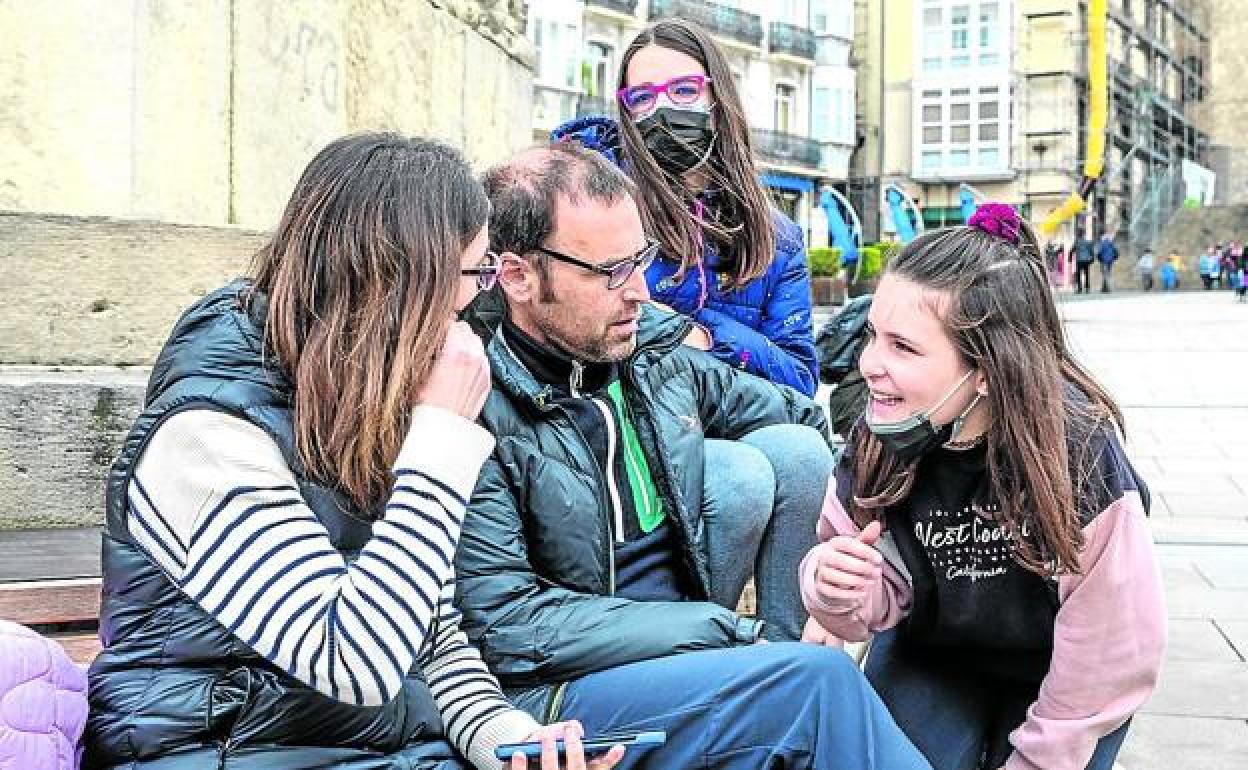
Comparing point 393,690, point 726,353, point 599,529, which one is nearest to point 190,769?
point 393,690

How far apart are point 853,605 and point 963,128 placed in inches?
2056

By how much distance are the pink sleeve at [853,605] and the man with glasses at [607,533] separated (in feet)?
0.72

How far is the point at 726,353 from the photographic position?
12.4ft

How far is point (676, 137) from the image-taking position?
12.8 ft

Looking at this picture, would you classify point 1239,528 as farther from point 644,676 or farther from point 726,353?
point 644,676

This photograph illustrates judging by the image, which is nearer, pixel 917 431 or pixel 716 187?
pixel 917 431

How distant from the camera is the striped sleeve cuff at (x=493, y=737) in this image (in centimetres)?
233

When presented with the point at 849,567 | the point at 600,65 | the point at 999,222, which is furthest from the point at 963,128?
the point at 849,567

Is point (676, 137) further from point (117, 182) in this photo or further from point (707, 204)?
point (117, 182)

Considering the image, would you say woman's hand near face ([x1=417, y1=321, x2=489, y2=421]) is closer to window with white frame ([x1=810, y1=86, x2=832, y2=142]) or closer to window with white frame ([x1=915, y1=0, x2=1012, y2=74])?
window with white frame ([x1=810, y1=86, x2=832, y2=142])

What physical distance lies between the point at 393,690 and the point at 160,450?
18.8 inches

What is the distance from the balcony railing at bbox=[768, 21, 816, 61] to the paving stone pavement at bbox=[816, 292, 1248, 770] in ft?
103

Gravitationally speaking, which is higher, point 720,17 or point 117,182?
point 720,17

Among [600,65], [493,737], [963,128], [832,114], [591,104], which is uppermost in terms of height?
[600,65]
